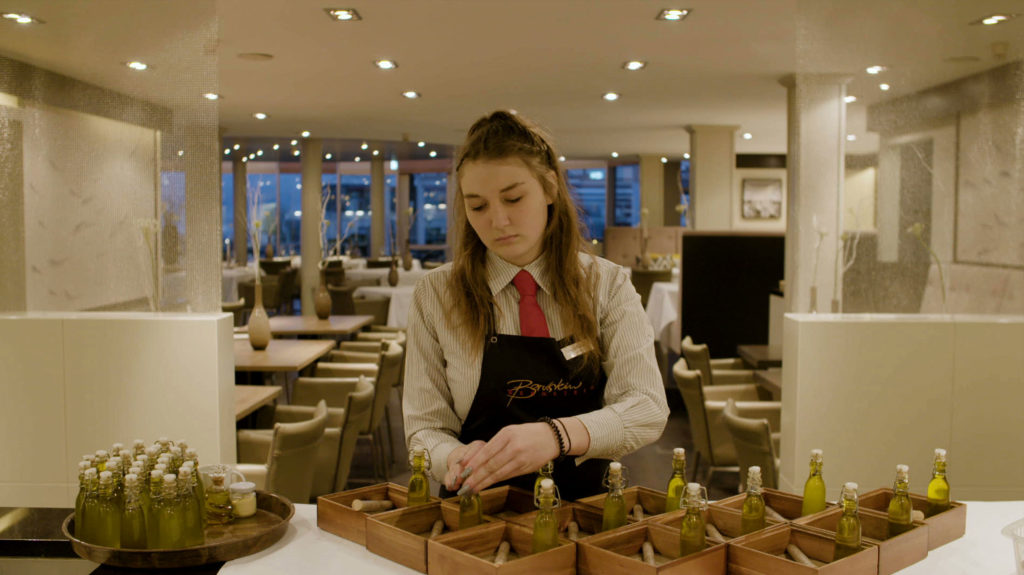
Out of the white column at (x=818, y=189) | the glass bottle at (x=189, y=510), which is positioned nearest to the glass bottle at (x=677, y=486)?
the glass bottle at (x=189, y=510)

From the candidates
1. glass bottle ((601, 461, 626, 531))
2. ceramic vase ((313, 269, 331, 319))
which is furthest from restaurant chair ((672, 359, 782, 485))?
ceramic vase ((313, 269, 331, 319))

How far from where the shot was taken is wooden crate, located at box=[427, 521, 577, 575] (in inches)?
50.7

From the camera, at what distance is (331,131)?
448 inches

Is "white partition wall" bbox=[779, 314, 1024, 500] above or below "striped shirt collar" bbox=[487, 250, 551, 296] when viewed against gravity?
below

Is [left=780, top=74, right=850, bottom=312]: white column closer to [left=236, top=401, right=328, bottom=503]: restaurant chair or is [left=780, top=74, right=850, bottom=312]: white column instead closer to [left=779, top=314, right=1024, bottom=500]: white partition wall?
[left=779, top=314, right=1024, bottom=500]: white partition wall

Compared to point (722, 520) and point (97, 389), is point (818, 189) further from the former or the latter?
point (97, 389)

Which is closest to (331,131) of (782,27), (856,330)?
(782,27)

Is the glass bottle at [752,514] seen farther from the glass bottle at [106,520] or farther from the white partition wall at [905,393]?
the white partition wall at [905,393]

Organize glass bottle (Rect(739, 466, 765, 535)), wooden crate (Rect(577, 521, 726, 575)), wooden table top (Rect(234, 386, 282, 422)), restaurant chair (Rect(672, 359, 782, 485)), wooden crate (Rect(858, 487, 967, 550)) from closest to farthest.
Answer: wooden crate (Rect(577, 521, 726, 575))
glass bottle (Rect(739, 466, 765, 535))
wooden crate (Rect(858, 487, 967, 550))
wooden table top (Rect(234, 386, 282, 422))
restaurant chair (Rect(672, 359, 782, 485))

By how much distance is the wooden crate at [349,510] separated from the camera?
160cm

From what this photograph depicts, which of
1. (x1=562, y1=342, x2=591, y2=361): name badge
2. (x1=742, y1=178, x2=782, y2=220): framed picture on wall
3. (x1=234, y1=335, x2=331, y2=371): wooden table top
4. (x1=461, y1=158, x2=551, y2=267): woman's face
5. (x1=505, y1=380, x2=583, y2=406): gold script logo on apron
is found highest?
(x1=742, y1=178, x2=782, y2=220): framed picture on wall

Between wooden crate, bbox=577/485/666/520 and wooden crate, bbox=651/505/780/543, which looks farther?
wooden crate, bbox=577/485/666/520

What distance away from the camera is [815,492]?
5.25 feet

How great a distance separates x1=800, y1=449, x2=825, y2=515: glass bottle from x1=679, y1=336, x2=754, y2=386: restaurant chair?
283 centimetres
